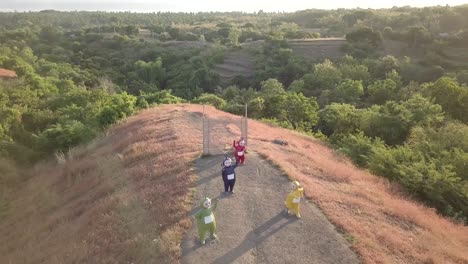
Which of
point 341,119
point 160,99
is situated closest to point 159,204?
point 341,119

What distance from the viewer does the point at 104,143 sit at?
2808cm

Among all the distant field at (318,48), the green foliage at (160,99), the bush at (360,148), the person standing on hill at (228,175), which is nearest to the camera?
the person standing on hill at (228,175)

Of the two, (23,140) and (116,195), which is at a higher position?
(116,195)

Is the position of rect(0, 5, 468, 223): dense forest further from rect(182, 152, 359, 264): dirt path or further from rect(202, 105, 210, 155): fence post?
rect(202, 105, 210, 155): fence post

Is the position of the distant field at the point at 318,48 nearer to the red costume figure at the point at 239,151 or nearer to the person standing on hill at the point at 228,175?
the red costume figure at the point at 239,151

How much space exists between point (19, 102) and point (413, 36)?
6348 cm

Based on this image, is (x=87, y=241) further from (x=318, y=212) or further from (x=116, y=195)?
(x=318, y=212)

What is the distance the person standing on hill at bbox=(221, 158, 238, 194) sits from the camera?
51.4 feet

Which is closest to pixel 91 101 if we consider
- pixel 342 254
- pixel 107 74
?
pixel 342 254

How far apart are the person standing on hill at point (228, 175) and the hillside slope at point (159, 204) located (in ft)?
4.93

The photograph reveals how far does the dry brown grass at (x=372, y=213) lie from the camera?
14055 millimetres

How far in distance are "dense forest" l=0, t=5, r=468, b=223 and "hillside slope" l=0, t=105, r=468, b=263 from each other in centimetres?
288

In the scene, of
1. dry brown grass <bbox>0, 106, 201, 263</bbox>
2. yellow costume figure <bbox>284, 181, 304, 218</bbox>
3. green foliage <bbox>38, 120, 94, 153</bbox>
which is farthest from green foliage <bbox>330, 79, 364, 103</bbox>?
yellow costume figure <bbox>284, 181, 304, 218</bbox>

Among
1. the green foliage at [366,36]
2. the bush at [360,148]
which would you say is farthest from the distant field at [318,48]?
the bush at [360,148]
